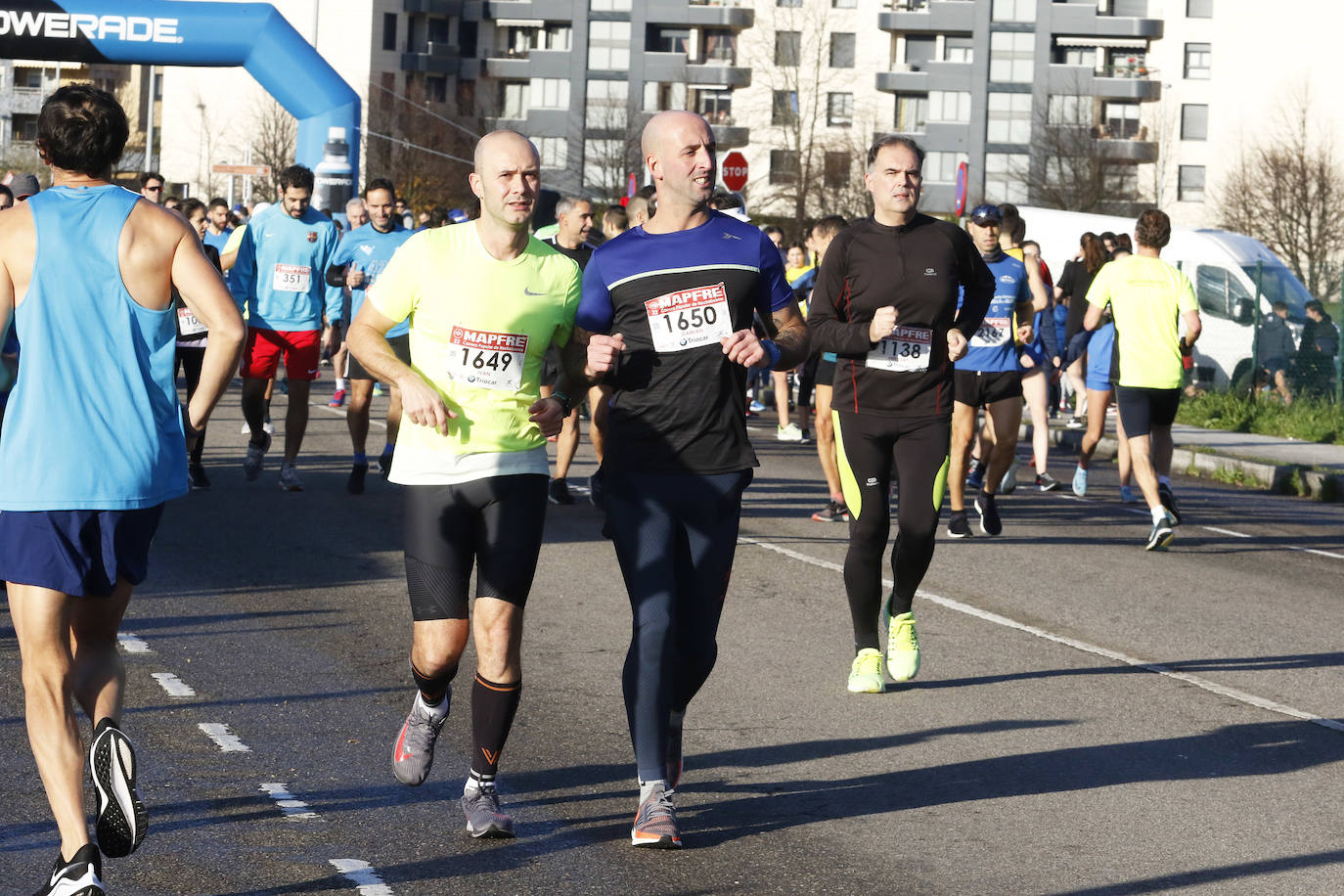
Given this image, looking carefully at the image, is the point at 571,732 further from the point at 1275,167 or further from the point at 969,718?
the point at 1275,167

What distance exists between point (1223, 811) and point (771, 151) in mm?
77650

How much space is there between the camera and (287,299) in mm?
13195

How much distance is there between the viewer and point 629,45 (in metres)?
88.1

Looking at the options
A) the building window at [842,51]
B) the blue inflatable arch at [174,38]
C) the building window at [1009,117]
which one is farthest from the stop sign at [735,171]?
the building window at [842,51]

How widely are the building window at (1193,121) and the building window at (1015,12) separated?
8166mm

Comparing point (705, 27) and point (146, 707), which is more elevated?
point (705, 27)

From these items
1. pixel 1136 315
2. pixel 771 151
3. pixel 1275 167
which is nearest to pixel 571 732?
pixel 1136 315

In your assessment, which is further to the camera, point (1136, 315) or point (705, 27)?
Answer: point (705, 27)

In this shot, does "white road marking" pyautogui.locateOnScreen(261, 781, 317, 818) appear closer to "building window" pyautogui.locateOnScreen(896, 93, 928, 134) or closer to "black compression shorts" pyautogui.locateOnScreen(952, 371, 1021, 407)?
"black compression shorts" pyautogui.locateOnScreen(952, 371, 1021, 407)

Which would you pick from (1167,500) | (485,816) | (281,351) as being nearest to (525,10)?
(281,351)

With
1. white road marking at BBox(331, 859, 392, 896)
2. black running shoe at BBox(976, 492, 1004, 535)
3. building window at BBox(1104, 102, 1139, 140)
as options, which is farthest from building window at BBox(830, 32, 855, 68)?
white road marking at BBox(331, 859, 392, 896)

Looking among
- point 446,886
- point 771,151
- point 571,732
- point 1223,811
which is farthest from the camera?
point 771,151

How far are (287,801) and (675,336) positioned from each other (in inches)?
69.9

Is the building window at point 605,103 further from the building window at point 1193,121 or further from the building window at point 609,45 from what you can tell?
the building window at point 1193,121
